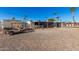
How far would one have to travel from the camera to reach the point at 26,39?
392 centimetres

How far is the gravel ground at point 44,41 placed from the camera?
12.7 feet

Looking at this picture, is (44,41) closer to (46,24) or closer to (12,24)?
(46,24)

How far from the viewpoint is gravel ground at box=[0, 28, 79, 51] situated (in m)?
3.87

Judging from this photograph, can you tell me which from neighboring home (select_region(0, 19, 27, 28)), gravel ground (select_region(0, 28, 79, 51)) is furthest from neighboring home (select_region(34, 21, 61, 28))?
neighboring home (select_region(0, 19, 27, 28))

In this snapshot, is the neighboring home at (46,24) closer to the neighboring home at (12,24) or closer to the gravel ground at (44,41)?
the gravel ground at (44,41)

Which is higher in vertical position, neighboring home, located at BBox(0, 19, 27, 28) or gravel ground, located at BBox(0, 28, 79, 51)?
neighboring home, located at BBox(0, 19, 27, 28)

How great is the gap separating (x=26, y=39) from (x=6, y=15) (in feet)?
1.71

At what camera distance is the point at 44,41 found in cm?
389

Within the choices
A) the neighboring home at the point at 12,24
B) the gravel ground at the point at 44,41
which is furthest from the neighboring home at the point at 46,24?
the neighboring home at the point at 12,24

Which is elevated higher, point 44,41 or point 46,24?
point 46,24

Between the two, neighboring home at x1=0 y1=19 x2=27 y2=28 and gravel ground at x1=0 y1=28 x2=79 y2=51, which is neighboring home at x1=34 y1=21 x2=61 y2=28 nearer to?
gravel ground at x1=0 y1=28 x2=79 y2=51

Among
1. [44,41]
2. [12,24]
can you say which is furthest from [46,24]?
[12,24]
